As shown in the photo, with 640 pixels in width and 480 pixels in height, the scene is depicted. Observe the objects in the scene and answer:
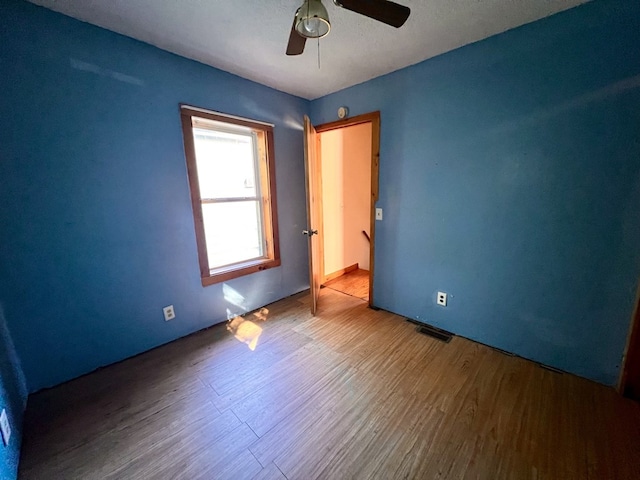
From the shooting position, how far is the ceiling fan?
1.14 metres

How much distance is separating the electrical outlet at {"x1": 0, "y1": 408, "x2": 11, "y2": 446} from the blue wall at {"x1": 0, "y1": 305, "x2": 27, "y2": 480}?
3cm

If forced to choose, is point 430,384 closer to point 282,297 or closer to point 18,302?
point 282,297

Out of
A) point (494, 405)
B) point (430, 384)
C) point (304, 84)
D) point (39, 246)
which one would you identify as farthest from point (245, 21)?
point (494, 405)

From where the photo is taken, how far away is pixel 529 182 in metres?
1.77

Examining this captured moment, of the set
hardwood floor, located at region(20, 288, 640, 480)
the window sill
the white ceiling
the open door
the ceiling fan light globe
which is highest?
the white ceiling

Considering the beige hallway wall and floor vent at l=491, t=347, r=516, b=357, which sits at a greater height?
the beige hallway wall

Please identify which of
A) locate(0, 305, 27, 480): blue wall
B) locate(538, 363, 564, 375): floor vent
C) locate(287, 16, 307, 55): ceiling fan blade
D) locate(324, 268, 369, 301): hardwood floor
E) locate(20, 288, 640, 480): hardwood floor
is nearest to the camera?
locate(0, 305, 27, 480): blue wall

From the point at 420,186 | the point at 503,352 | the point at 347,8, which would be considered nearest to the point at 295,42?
the point at 347,8

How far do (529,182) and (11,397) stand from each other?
3505mm

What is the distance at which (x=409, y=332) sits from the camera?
7.65 ft

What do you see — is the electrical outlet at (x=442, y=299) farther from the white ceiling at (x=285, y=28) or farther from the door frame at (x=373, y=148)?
the white ceiling at (x=285, y=28)

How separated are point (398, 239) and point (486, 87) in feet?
4.60

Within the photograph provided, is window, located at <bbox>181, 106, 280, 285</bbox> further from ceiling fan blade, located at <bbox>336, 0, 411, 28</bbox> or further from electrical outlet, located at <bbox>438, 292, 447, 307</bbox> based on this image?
electrical outlet, located at <bbox>438, 292, 447, 307</bbox>

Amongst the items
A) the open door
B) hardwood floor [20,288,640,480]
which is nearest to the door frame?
the open door
